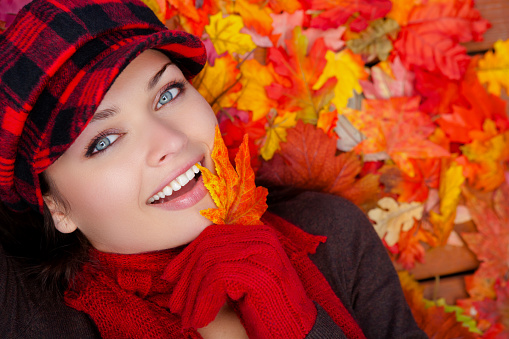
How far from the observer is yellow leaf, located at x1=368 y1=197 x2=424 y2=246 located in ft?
5.71

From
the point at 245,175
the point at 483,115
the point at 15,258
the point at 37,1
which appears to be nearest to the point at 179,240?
the point at 245,175

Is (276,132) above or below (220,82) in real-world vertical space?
below

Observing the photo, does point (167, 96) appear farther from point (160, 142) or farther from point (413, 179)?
point (413, 179)

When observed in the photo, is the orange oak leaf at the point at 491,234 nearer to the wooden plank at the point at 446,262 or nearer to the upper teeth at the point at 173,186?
the wooden plank at the point at 446,262

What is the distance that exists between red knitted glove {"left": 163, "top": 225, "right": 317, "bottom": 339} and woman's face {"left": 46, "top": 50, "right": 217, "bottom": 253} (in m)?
0.07

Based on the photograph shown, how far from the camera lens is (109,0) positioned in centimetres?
106

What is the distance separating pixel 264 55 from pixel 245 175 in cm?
67

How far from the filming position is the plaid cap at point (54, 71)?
95 centimetres

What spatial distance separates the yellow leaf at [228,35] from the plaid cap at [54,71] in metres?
0.60

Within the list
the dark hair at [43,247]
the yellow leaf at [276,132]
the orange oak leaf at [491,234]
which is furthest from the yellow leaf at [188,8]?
the orange oak leaf at [491,234]

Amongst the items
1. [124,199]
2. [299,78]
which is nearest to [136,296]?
[124,199]

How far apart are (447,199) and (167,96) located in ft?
3.93

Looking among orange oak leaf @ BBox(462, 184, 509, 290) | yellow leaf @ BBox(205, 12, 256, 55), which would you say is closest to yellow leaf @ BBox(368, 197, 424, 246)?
orange oak leaf @ BBox(462, 184, 509, 290)

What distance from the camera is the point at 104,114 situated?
3.23 feet
